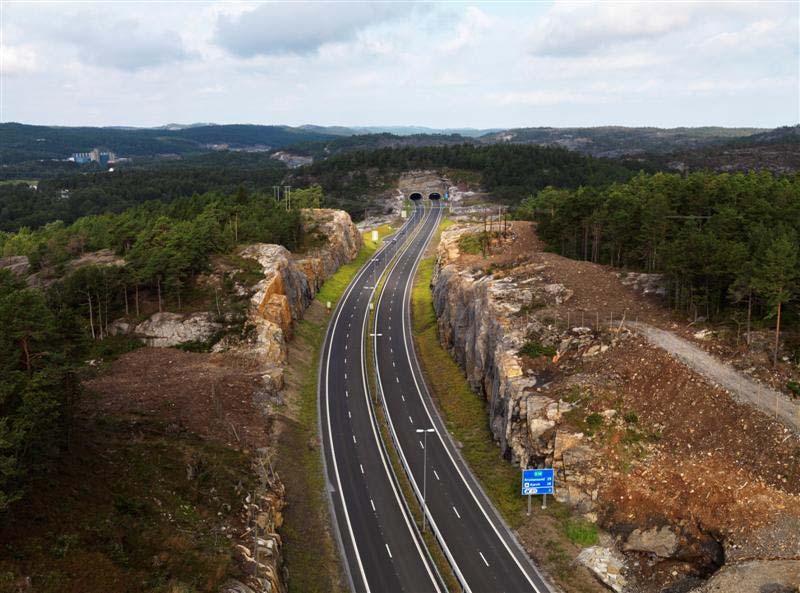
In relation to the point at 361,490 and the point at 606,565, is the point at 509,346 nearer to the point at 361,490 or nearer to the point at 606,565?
the point at 361,490

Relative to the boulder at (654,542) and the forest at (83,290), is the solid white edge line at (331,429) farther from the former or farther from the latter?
the boulder at (654,542)

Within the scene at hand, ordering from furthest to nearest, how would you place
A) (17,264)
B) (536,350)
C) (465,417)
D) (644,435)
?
(17,264), (465,417), (536,350), (644,435)

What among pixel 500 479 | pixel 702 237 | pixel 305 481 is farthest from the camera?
pixel 702 237

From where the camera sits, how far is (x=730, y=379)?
4831cm

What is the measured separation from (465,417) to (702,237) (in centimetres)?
2972

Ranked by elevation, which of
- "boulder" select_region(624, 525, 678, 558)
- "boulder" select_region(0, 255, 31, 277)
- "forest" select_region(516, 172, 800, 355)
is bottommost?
"boulder" select_region(624, 525, 678, 558)

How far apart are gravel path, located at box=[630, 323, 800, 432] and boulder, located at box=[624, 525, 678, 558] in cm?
1205

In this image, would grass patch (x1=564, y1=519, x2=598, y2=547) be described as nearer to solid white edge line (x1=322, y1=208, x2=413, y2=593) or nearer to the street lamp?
the street lamp

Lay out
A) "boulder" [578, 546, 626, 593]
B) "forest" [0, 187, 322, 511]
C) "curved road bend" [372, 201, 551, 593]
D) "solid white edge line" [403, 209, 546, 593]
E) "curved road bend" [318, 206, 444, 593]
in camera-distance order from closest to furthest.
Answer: "forest" [0, 187, 322, 511], "boulder" [578, 546, 626, 593], "curved road bend" [372, 201, 551, 593], "curved road bend" [318, 206, 444, 593], "solid white edge line" [403, 209, 546, 593]

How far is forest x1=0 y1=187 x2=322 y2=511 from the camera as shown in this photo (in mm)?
32188

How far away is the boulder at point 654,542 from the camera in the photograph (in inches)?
1574

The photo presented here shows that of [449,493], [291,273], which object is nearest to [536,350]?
[449,493]

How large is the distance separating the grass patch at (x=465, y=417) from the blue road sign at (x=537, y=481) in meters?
2.50

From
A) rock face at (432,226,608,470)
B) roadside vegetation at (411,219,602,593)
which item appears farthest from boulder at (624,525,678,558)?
rock face at (432,226,608,470)
